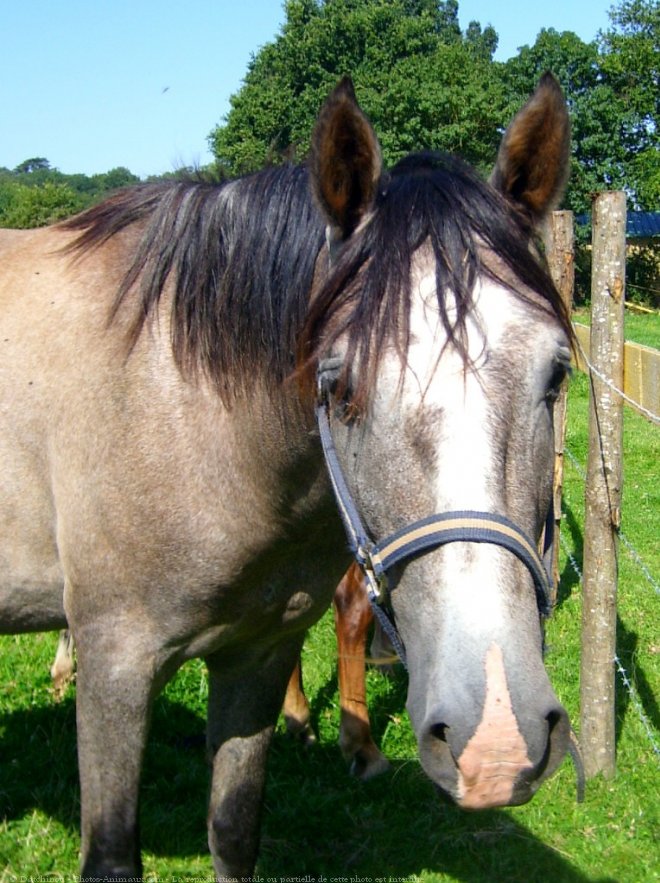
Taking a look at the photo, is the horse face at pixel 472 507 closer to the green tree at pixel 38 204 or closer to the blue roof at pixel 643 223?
the green tree at pixel 38 204

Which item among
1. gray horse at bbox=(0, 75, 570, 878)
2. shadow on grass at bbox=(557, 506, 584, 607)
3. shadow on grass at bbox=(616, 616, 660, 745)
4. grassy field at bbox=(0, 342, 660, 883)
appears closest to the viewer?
gray horse at bbox=(0, 75, 570, 878)

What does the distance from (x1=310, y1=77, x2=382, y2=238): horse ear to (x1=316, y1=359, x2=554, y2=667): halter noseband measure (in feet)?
1.27

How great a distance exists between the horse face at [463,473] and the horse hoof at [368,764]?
251 centimetres

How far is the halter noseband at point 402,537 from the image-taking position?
1630 mm

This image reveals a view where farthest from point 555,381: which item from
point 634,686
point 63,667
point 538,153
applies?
point 63,667

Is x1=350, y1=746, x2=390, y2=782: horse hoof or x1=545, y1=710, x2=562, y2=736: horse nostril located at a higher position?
x1=545, y1=710, x2=562, y2=736: horse nostril

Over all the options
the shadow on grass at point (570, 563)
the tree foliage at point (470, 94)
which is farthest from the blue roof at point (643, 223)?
the shadow on grass at point (570, 563)

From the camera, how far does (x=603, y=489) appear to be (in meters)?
3.82

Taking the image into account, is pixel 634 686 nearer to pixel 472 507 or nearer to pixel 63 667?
pixel 63 667

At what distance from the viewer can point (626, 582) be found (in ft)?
20.4

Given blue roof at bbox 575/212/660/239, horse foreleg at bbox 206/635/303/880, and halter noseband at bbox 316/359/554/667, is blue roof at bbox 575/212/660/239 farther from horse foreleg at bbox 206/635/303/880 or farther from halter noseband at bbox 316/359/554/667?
halter noseband at bbox 316/359/554/667

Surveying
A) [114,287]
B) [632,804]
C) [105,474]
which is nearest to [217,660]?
[105,474]

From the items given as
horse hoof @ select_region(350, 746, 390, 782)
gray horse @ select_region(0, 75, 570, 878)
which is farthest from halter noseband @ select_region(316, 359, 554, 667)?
horse hoof @ select_region(350, 746, 390, 782)

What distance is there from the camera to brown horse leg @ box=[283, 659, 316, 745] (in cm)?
436
